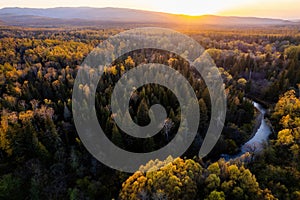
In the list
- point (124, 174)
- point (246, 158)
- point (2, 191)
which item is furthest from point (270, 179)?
point (2, 191)

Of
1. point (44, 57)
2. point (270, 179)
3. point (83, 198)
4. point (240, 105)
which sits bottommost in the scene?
point (83, 198)

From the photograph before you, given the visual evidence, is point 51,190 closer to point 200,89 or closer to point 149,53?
point 200,89

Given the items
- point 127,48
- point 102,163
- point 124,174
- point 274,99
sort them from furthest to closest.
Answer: point 127,48 < point 274,99 < point 102,163 < point 124,174

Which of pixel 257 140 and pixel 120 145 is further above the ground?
pixel 120 145

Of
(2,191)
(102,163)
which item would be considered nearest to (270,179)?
(102,163)

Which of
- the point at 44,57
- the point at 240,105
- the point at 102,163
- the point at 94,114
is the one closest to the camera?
the point at 102,163

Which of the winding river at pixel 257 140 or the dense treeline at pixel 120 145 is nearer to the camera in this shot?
the dense treeline at pixel 120 145

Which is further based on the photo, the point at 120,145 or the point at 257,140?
the point at 257,140

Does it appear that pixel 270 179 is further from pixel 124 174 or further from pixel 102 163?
pixel 102 163

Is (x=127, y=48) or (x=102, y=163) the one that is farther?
(x=127, y=48)

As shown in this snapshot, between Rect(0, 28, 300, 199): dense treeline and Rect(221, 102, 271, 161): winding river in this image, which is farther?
Rect(221, 102, 271, 161): winding river

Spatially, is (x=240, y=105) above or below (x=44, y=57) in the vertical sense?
below
